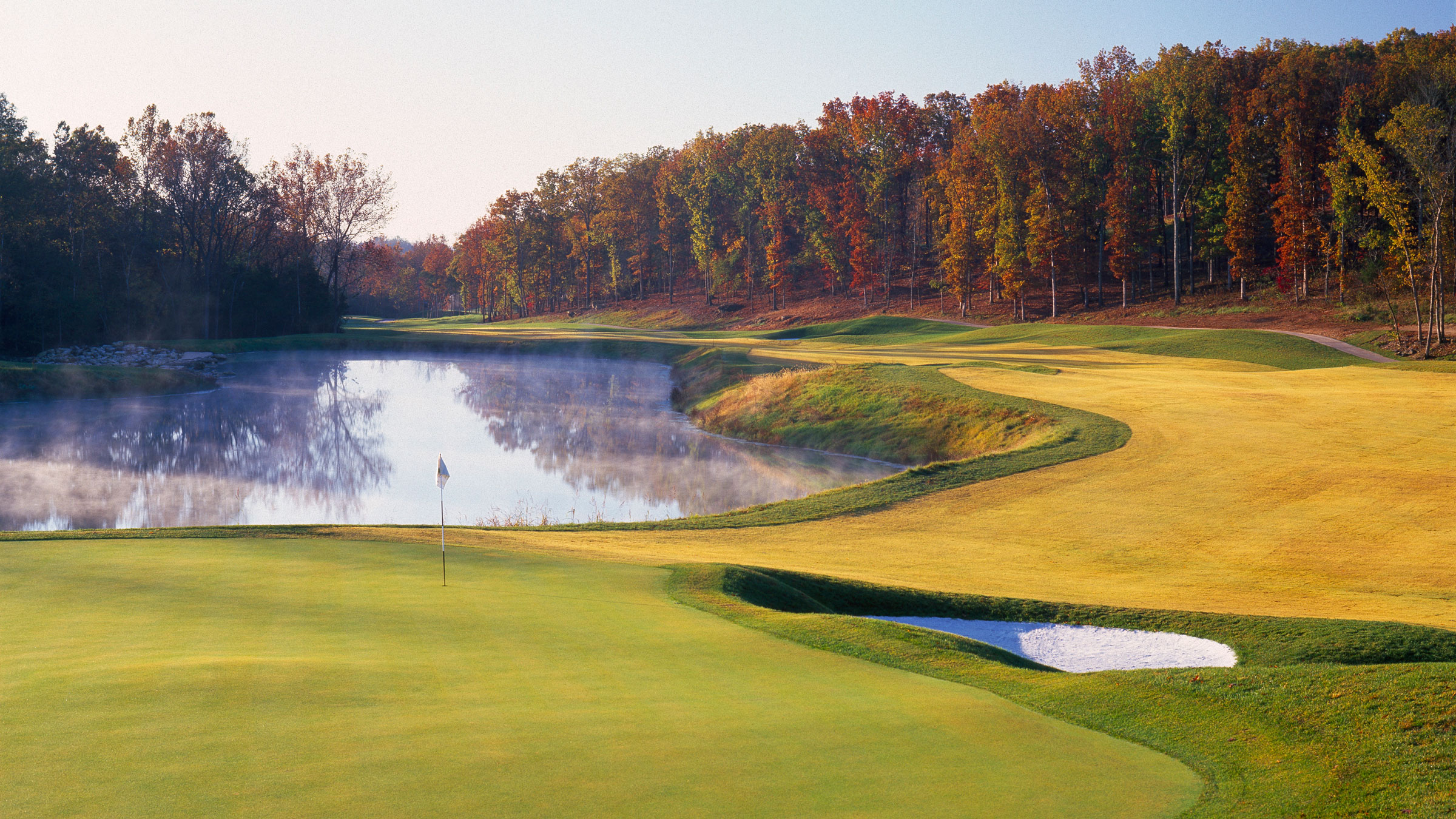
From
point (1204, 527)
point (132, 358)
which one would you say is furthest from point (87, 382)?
point (1204, 527)

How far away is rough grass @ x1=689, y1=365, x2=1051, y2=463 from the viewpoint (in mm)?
29984

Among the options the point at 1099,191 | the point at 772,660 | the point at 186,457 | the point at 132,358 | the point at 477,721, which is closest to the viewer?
the point at 477,721

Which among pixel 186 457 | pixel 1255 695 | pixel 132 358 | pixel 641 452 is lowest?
pixel 641 452

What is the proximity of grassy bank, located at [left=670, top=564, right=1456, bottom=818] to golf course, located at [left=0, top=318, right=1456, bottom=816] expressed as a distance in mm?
37

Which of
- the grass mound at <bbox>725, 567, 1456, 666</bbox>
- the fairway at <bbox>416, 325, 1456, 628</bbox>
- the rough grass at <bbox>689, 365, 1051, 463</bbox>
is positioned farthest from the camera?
the rough grass at <bbox>689, 365, 1051, 463</bbox>

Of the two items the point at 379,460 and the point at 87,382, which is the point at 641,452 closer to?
the point at 379,460

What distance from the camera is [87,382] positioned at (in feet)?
151

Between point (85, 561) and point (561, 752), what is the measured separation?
835 cm

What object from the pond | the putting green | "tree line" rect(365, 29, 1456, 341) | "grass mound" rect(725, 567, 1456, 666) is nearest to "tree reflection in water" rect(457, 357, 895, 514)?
the pond

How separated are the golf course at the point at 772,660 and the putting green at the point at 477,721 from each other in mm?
28

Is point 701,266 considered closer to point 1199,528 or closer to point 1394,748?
point 1199,528

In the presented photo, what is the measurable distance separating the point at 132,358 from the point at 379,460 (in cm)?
2955

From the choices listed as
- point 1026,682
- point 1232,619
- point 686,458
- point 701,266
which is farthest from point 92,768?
point 701,266

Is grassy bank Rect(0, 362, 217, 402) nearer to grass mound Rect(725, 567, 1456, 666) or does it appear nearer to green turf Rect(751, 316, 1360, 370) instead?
green turf Rect(751, 316, 1360, 370)
